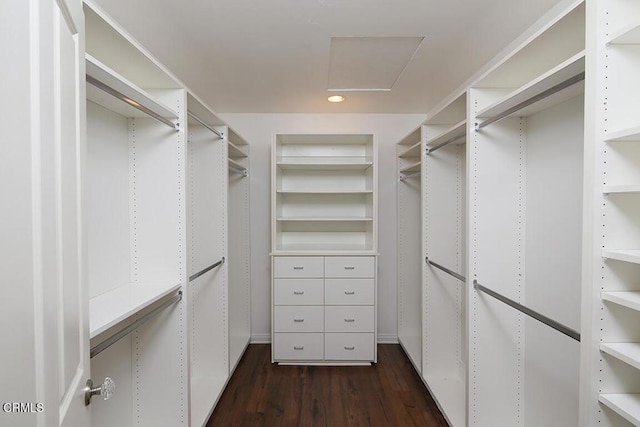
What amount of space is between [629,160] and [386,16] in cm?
124

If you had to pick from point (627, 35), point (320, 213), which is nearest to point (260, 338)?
point (320, 213)

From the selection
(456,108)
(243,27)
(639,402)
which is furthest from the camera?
(456,108)

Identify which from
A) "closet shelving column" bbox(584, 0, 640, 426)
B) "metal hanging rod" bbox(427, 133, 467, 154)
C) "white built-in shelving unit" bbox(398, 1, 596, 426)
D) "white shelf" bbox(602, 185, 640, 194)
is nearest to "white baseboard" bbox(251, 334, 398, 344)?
"white built-in shelving unit" bbox(398, 1, 596, 426)

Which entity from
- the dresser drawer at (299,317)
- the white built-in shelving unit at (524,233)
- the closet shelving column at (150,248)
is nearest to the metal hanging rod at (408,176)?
the white built-in shelving unit at (524,233)

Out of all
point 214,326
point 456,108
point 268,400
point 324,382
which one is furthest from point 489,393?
point 214,326

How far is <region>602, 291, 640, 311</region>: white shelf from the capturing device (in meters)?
0.87

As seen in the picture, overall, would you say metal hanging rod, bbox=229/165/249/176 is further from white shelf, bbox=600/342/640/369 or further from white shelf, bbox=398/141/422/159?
white shelf, bbox=600/342/640/369

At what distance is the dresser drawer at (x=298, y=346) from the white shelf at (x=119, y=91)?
2.00 metres

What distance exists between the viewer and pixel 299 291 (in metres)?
2.89

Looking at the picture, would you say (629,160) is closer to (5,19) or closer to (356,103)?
(5,19)

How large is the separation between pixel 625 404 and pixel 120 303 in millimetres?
1653

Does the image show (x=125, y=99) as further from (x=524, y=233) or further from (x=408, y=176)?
(x=408, y=176)

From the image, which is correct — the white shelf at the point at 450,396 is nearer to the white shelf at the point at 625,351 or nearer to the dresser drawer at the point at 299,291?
the dresser drawer at the point at 299,291

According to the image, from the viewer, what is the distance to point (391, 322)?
11.4 feet
